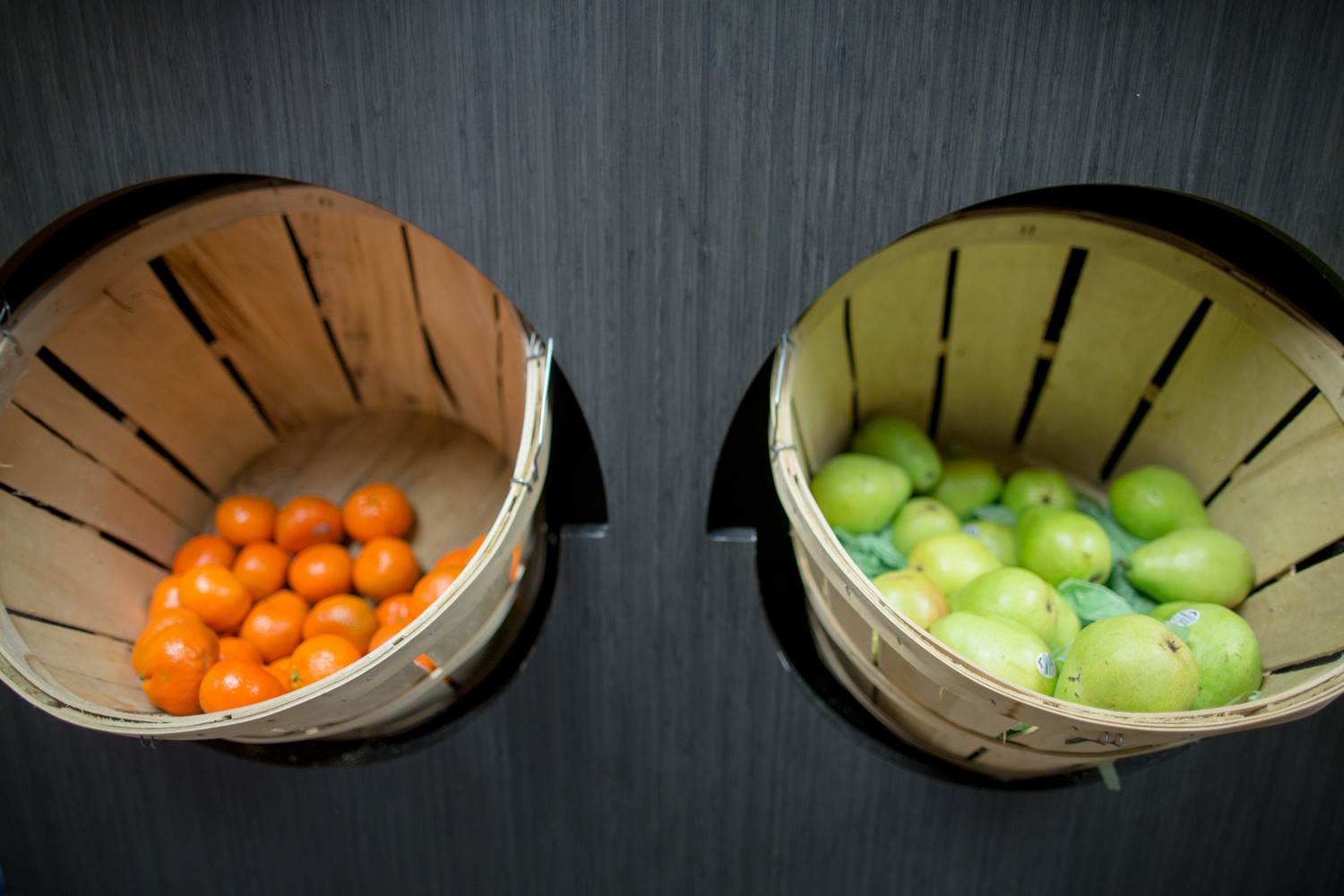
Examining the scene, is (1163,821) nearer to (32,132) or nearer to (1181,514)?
(1181,514)

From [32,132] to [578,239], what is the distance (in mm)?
438

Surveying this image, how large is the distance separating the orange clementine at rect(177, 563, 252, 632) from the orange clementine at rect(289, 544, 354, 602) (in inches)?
2.0

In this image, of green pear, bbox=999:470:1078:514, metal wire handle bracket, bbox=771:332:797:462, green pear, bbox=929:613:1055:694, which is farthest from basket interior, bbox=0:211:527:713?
green pear, bbox=999:470:1078:514

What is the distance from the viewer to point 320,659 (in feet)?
2.09

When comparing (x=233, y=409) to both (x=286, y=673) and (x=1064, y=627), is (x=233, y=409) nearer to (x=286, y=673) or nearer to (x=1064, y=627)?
(x=286, y=673)

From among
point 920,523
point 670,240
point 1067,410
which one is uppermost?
point 670,240

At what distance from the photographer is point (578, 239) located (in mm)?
608

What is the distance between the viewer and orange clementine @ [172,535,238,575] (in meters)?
0.77

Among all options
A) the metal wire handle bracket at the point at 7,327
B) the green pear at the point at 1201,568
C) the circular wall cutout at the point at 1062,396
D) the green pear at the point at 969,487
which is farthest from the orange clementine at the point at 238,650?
the green pear at the point at 1201,568

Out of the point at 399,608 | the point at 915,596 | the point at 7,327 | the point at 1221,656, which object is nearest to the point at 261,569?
the point at 399,608

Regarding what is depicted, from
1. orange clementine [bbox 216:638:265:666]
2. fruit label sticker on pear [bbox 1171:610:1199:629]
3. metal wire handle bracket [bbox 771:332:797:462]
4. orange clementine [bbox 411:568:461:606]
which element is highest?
metal wire handle bracket [bbox 771:332:797:462]

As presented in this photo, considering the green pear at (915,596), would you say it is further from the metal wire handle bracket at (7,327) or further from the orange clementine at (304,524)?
the metal wire handle bracket at (7,327)

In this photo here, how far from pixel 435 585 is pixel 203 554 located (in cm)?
28

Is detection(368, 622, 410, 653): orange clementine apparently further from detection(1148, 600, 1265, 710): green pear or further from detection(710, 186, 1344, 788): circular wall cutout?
detection(1148, 600, 1265, 710): green pear
